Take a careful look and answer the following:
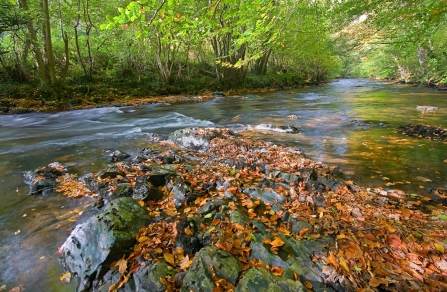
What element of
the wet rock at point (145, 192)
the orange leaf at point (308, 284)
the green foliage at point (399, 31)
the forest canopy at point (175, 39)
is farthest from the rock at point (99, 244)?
the green foliage at point (399, 31)

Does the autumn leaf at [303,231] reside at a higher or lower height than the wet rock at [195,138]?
lower

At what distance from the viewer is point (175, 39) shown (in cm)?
559

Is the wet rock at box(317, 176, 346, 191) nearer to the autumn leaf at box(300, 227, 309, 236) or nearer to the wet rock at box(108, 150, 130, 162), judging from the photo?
the autumn leaf at box(300, 227, 309, 236)

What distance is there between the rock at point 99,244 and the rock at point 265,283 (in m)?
1.35

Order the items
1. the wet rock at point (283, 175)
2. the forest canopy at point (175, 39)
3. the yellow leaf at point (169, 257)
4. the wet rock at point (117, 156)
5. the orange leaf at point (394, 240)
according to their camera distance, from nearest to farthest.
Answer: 1. the yellow leaf at point (169, 257)
2. the orange leaf at point (394, 240)
3. the wet rock at point (283, 175)
4. the wet rock at point (117, 156)
5. the forest canopy at point (175, 39)

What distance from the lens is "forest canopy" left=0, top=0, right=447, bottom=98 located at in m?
6.09

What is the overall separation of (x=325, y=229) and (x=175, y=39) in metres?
4.89

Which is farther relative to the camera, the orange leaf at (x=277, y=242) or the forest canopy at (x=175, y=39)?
the forest canopy at (x=175, y=39)

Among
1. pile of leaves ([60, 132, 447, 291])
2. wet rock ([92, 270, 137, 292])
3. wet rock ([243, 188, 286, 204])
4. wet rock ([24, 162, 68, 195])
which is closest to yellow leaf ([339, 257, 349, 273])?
pile of leaves ([60, 132, 447, 291])

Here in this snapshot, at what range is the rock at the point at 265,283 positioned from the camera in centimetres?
212

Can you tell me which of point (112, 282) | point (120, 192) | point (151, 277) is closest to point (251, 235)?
point (151, 277)

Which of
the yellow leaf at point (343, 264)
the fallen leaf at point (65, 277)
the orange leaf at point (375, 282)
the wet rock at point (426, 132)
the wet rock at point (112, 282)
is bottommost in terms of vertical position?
the fallen leaf at point (65, 277)

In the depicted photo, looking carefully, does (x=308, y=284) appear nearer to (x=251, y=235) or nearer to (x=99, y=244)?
(x=251, y=235)

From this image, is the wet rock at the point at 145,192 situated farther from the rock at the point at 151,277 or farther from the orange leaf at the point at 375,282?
the orange leaf at the point at 375,282
